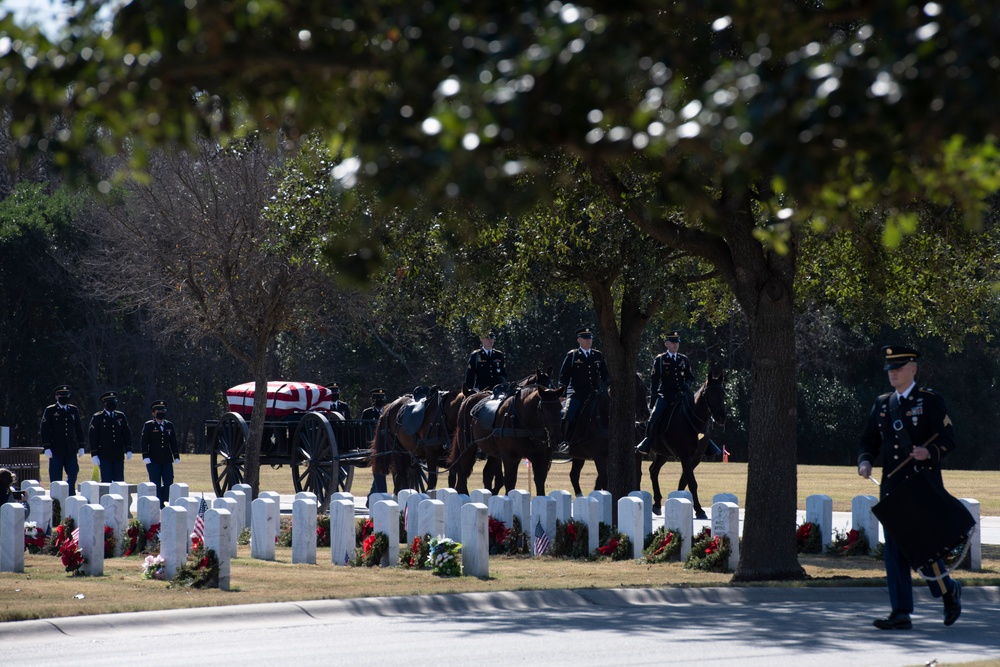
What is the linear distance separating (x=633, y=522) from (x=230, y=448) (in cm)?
1118

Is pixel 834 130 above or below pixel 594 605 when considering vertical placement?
above

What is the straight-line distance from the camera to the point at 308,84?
4.88 m

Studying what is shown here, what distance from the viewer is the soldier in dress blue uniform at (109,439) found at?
80.3ft

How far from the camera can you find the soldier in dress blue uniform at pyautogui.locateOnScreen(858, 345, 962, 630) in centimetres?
1018

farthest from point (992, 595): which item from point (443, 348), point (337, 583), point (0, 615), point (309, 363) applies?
point (309, 363)

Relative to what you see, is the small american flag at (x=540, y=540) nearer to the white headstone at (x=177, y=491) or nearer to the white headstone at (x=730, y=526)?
the white headstone at (x=730, y=526)

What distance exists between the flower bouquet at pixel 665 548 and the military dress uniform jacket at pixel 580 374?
5564 millimetres

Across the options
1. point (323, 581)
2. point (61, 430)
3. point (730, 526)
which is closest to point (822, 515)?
point (730, 526)

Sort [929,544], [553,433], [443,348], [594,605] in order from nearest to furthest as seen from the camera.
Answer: [929,544] < [594,605] < [553,433] < [443,348]

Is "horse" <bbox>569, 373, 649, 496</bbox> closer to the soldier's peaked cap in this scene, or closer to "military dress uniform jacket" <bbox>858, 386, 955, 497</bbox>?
the soldier's peaked cap

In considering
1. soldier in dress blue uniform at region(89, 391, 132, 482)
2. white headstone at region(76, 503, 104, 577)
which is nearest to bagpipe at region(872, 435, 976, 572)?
white headstone at region(76, 503, 104, 577)

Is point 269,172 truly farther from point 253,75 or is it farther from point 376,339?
point 376,339

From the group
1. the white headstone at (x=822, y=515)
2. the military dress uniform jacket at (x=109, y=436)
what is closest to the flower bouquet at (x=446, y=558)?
the white headstone at (x=822, y=515)

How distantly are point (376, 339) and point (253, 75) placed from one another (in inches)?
1754
